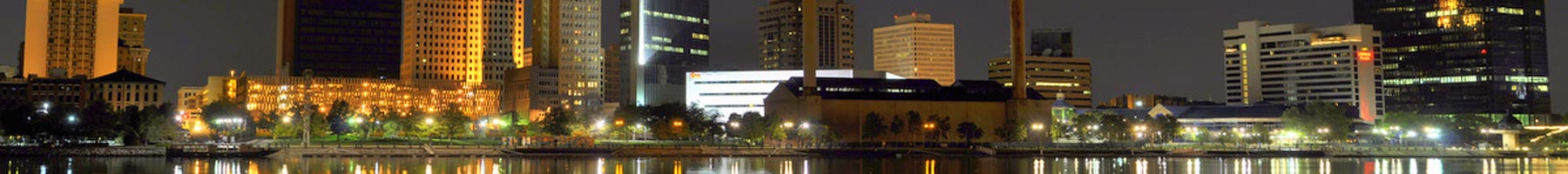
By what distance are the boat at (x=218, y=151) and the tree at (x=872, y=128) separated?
206 ft

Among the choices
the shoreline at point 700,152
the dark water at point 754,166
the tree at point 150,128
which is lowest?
the dark water at point 754,166

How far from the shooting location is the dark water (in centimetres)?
12619

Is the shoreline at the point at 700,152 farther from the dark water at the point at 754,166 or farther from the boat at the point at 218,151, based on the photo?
the dark water at the point at 754,166

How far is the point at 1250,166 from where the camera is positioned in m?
146

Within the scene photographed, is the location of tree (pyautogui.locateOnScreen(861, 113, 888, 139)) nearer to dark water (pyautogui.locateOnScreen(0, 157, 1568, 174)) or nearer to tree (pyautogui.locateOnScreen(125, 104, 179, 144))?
dark water (pyautogui.locateOnScreen(0, 157, 1568, 174))

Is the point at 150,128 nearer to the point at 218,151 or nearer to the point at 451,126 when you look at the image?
the point at 218,151

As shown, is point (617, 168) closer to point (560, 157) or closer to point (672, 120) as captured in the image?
point (560, 157)

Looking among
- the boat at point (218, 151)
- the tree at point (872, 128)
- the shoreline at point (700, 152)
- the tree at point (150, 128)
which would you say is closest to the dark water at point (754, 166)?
the boat at point (218, 151)

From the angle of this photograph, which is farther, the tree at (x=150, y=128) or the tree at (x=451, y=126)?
the tree at (x=451, y=126)

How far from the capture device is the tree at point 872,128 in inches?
7682

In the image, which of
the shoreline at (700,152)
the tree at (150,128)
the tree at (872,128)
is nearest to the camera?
the shoreline at (700,152)

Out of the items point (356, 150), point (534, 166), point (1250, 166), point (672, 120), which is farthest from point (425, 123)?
point (1250, 166)

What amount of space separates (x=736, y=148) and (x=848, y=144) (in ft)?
97.9

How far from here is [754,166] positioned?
136250 mm
